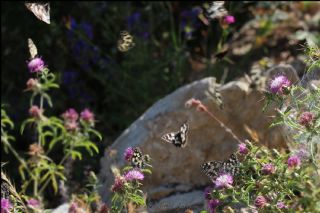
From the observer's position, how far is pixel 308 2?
573 cm

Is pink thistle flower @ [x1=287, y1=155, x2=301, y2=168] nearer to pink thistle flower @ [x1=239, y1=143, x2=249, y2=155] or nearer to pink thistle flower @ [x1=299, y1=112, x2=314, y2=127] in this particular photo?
pink thistle flower @ [x1=299, y1=112, x2=314, y2=127]

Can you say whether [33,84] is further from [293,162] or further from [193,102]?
[293,162]

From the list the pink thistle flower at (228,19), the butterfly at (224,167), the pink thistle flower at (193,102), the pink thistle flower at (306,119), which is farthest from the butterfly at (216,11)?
the pink thistle flower at (306,119)

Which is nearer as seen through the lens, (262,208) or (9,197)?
(262,208)

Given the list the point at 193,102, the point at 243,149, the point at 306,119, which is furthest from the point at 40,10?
the point at 306,119

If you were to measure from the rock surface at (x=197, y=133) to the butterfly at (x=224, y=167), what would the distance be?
841 millimetres

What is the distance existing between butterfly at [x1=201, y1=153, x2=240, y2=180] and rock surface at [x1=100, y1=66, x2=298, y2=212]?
0.84 metres

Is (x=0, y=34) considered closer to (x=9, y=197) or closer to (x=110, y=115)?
(x=110, y=115)

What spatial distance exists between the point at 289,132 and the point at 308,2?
2.50m

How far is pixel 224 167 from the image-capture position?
9.92 feet

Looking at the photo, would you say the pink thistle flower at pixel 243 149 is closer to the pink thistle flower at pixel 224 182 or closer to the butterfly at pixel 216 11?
the pink thistle flower at pixel 224 182

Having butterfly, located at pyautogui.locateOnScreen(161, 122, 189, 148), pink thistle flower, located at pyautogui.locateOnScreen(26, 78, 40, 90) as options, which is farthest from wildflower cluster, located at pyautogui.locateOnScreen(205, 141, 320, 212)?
pink thistle flower, located at pyautogui.locateOnScreen(26, 78, 40, 90)

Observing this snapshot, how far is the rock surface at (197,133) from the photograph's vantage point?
3992 mm

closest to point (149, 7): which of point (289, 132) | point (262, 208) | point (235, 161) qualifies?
point (289, 132)
